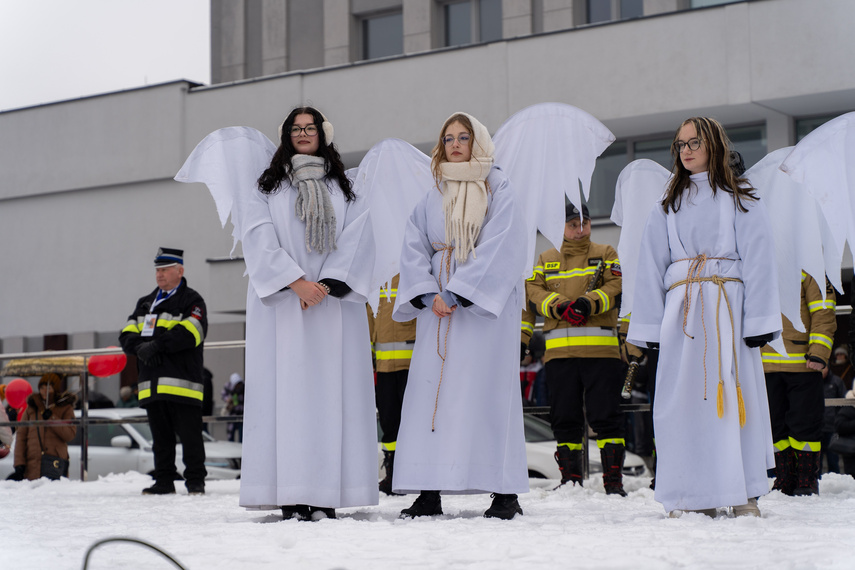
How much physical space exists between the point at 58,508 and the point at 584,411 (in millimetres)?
3339

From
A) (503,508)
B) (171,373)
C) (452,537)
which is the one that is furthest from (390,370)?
(452,537)

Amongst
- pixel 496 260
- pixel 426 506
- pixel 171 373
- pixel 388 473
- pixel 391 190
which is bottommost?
pixel 388 473

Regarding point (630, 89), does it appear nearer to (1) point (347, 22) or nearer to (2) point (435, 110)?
(2) point (435, 110)

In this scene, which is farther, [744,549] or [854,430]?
[854,430]

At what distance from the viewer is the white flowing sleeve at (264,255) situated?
214 inches

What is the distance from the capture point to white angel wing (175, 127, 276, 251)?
19.9 ft

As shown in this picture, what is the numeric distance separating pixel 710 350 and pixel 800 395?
187 centimetres

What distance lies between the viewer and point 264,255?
550cm

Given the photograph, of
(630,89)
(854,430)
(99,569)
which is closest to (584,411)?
(854,430)

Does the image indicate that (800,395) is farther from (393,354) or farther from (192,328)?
(192,328)

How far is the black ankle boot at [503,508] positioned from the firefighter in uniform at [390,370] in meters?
2.17

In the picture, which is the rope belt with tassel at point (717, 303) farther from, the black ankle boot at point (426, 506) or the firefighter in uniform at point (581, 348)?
the firefighter in uniform at point (581, 348)

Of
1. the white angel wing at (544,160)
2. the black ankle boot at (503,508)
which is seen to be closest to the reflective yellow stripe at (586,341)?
the white angel wing at (544,160)

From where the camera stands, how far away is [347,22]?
21.7m
